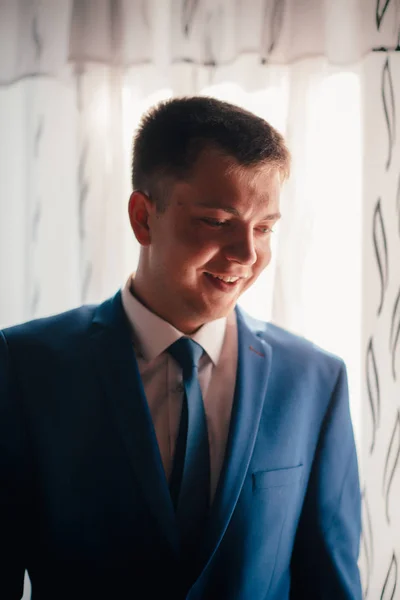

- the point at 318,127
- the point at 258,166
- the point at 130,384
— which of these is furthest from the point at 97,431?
the point at 318,127

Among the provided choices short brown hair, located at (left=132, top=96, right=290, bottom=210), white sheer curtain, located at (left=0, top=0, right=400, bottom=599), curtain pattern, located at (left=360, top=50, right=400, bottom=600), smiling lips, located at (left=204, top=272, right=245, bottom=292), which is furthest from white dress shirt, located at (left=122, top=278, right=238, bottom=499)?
curtain pattern, located at (left=360, top=50, right=400, bottom=600)

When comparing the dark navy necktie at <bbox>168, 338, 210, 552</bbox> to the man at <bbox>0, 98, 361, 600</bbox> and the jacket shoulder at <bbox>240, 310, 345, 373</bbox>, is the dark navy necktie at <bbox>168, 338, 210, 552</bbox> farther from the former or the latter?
the jacket shoulder at <bbox>240, 310, 345, 373</bbox>

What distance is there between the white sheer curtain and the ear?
441 mm

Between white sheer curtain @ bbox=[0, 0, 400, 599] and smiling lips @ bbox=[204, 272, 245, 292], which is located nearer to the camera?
smiling lips @ bbox=[204, 272, 245, 292]

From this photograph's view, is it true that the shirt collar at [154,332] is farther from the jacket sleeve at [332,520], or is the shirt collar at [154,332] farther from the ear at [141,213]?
Answer: the jacket sleeve at [332,520]

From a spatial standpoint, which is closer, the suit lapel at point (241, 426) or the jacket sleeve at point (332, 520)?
the suit lapel at point (241, 426)

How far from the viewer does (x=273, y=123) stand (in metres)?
1.27

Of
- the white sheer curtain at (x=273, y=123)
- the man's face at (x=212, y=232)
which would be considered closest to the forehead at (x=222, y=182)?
the man's face at (x=212, y=232)

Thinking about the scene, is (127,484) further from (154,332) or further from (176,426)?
(154,332)

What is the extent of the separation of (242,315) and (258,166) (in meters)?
0.33

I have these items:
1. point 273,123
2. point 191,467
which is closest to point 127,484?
point 191,467

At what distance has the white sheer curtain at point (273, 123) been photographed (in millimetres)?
1247

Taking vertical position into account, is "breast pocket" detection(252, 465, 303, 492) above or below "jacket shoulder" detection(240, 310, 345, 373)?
below

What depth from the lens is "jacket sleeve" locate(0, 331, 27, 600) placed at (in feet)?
2.87
